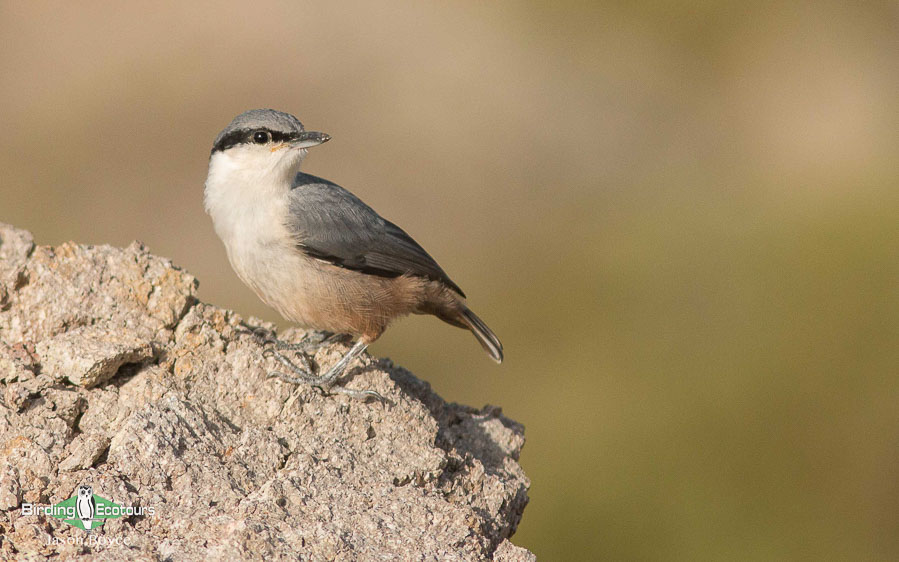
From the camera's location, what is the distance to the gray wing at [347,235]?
5965mm

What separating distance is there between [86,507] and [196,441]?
2.05 ft

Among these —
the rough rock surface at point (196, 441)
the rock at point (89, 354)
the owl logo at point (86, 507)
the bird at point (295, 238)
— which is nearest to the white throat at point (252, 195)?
the bird at point (295, 238)

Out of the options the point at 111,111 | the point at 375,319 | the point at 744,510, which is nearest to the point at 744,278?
the point at 744,510

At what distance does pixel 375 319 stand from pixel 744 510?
4.52 metres

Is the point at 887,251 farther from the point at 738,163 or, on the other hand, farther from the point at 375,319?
the point at 375,319

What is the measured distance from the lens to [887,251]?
37.4ft

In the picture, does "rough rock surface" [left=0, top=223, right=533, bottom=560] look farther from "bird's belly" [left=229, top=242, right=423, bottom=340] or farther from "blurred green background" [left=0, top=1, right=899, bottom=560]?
"blurred green background" [left=0, top=1, right=899, bottom=560]

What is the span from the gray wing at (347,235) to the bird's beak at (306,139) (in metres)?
0.35

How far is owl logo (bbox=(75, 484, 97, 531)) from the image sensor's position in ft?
13.5

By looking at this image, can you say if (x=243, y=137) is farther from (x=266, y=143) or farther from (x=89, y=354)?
(x=89, y=354)

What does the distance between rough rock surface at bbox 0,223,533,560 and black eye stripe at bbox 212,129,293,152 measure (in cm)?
98

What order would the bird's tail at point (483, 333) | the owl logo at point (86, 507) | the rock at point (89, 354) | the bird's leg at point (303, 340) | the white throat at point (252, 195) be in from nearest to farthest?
the owl logo at point (86, 507) → the rock at point (89, 354) → the bird's leg at point (303, 340) → the white throat at point (252, 195) → the bird's tail at point (483, 333)

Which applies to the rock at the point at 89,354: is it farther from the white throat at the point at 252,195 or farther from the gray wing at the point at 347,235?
the gray wing at the point at 347,235

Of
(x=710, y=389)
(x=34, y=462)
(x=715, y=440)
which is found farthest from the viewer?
(x=710, y=389)
